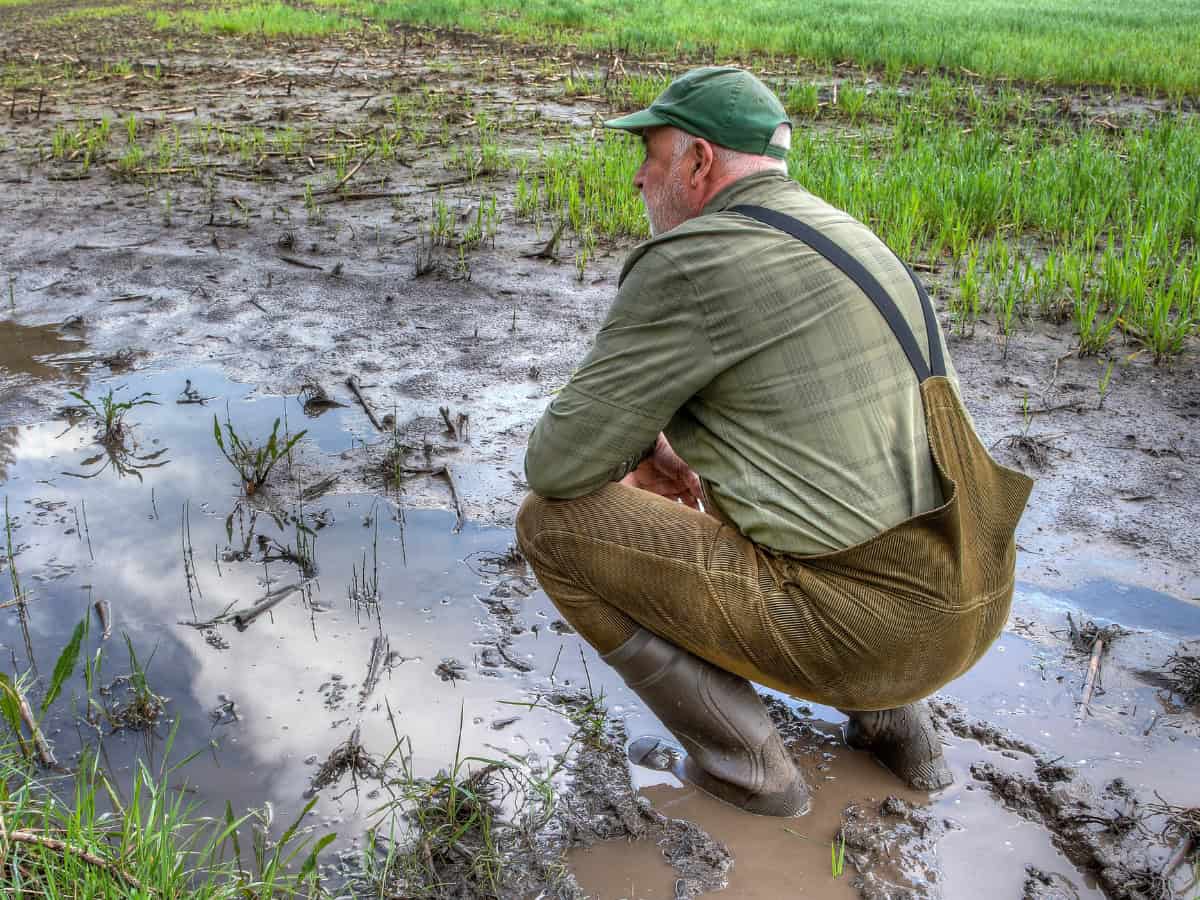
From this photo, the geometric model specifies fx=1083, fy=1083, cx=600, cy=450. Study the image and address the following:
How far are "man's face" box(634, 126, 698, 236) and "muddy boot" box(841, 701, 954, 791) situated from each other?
1.20 meters

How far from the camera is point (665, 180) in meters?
2.39

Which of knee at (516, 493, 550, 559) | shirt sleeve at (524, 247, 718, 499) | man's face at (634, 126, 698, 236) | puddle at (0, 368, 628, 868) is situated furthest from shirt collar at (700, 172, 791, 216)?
puddle at (0, 368, 628, 868)

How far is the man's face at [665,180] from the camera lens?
7.66 feet

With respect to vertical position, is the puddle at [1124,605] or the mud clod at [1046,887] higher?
the puddle at [1124,605]

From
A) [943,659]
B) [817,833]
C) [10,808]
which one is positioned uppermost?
[943,659]

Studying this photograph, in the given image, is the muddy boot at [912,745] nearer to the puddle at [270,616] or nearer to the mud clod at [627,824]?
the mud clod at [627,824]

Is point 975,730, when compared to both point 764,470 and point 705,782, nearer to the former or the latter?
point 705,782

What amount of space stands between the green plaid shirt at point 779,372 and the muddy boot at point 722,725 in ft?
1.31

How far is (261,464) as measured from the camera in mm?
3605

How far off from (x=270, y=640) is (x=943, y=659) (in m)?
1.76

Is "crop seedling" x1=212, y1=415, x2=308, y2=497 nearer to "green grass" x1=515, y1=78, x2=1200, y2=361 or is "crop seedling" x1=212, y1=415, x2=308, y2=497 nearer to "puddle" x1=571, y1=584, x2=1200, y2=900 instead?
"puddle" x1=571, y1=584, x2=1200, y2=900

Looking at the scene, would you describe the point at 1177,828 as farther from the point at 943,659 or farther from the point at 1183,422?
the point at 1183,422

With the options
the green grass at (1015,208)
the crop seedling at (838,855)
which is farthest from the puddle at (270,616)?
the green grass at (1015,208)

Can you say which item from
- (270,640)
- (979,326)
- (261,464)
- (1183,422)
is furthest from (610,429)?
(979,326)
